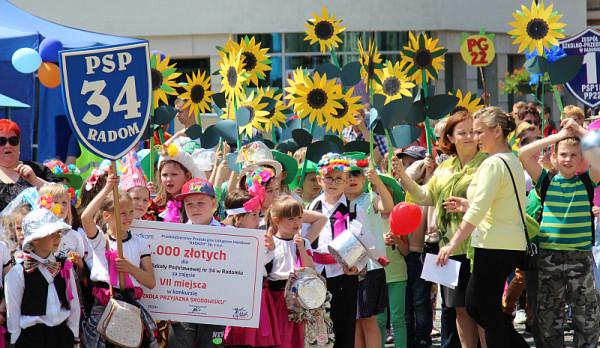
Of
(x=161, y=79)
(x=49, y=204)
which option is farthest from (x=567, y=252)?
(x=161, y=79)

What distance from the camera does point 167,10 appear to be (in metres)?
25.5

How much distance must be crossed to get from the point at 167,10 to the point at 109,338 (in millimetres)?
19924

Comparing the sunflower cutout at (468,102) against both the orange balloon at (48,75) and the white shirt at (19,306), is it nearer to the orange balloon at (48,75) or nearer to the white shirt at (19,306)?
the white shirt at (19,306)

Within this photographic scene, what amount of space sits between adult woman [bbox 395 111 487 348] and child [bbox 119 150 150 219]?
70.3 inches

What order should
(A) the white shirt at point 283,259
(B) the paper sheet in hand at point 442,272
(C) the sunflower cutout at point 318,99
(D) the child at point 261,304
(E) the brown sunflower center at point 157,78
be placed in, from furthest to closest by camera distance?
1. (E) the brown sunflower center at point 157,78
2. (C) the sunflower cutout at point 318,99
3. (B) the paper sheet in hand at point 442,272
4. (A) the white shirt at point 283,259
5. (D) the child at point 261,304

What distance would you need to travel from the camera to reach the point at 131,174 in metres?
8.34

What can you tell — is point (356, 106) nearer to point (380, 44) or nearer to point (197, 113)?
point (197, 113)

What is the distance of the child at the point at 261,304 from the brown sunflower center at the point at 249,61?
2719 millimetres

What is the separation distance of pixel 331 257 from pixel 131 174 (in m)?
1.96

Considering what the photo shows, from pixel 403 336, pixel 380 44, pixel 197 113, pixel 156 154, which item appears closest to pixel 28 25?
pixel 197 113

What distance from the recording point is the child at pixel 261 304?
6793 mm

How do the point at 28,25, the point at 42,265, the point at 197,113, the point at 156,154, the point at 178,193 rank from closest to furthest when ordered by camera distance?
1. the point at 42,265
2. the point at 178,193
3. the point at 156,154
4. the point at 197,113
5. the point at 28,25

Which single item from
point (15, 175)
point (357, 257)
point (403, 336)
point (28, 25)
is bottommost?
point (403, 336)

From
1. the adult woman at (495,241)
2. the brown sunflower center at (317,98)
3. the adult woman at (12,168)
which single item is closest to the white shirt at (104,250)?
the adult woman at (12,168)
